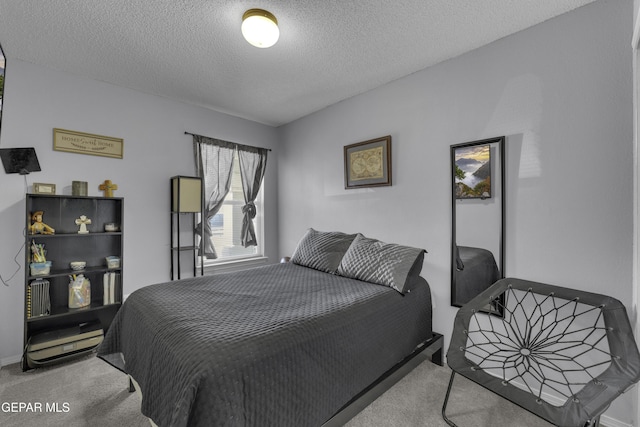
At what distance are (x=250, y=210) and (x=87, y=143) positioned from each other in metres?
1.86

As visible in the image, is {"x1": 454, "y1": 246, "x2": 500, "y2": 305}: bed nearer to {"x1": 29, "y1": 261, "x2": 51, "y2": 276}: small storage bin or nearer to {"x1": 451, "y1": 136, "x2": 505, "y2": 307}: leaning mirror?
{"x1": 451, "y1": 136, "x2": 505, "y2": 307}: leaning mirror

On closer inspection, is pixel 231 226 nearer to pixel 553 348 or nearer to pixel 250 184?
pixel 250 184

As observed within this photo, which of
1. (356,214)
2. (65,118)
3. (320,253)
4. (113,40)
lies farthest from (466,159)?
(65,118)

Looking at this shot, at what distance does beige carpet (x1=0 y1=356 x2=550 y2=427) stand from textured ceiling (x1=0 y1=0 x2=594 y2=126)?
255 centimetres

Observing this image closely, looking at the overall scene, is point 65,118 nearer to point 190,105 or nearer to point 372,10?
point 190,105

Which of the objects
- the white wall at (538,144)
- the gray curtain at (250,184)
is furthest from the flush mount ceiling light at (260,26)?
the gray curtain at (250,184)

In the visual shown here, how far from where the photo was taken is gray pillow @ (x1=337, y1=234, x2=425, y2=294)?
2.15m

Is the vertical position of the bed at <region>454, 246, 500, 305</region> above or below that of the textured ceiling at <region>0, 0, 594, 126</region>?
below

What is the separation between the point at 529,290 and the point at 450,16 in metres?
1.90

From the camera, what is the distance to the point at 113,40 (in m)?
2.12

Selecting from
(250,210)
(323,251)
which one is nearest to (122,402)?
(323,251)

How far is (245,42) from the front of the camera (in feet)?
7.11

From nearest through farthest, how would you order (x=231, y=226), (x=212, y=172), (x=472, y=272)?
(x=472, y=272)
(x=212, y=172)
(x=231, y=226)

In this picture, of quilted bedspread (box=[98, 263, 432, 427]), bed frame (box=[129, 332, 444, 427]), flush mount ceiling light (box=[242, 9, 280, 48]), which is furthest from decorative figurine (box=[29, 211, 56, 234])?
flush mount ceiling light (box=[242, 9, 280, 48])
